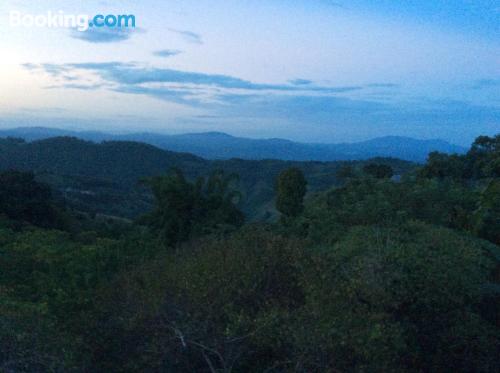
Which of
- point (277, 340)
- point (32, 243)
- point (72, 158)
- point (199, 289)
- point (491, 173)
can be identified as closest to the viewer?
point (277, 340)

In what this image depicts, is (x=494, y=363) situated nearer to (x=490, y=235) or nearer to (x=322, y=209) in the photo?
(x=322, y=209)

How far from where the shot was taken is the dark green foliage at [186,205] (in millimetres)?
16562

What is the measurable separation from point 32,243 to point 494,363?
6.93 m

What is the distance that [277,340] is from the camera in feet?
18.9

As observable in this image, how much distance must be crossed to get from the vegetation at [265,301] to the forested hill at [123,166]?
48.0 m

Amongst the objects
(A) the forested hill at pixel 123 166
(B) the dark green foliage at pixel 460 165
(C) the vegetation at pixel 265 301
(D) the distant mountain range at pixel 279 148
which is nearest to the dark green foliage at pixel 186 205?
(C) the vegetation at pixel 265 301

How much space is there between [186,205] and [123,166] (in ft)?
220

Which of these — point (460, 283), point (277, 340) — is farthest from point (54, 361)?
point (460, 283)

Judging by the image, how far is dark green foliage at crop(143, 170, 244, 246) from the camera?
16.6m

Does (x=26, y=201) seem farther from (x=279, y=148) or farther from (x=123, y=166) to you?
(x=279, y=148)

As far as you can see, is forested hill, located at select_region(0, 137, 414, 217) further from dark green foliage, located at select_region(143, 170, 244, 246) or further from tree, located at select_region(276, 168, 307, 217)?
dark green foliage, located at select_region(143, 170, 244, 246)

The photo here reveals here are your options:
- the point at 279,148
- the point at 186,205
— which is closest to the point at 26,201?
the point at 186,205

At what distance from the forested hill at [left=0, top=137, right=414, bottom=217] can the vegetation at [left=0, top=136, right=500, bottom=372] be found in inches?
1888

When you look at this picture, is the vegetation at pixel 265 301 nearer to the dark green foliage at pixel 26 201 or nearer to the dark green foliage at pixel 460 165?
the dark green foliage at pixel 460 165
